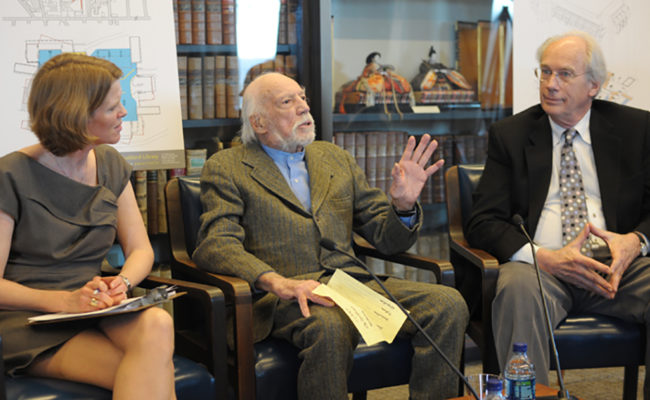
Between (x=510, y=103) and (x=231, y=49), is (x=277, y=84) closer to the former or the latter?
(x=231, y=49)

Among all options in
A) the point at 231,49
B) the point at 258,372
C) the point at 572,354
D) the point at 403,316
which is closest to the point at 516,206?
the point at 572,354

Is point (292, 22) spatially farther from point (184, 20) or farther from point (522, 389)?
point (522, 389)

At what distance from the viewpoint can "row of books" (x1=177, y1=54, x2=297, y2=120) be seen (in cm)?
321

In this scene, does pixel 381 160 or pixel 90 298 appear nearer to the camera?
pixel 90 298

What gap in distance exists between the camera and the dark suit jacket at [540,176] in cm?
262

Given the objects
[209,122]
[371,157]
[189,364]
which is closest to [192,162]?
[209,122]

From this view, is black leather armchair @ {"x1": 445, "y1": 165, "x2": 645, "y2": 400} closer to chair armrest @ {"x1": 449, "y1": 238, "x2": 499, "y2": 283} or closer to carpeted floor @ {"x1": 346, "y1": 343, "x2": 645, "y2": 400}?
chair armrest @ {"x1": 449, "y1": 238, "x2": 499, "y2": 283}

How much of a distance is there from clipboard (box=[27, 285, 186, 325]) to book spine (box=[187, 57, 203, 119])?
4.59 ft

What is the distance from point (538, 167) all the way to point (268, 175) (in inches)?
38.8

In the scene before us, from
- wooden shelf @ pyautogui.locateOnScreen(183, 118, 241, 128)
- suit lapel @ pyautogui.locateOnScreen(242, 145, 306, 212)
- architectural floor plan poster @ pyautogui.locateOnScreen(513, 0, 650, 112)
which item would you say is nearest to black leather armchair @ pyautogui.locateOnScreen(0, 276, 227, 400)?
suit lapel @ pyautogui.locateOnScreen(242, 145, 306, 212)

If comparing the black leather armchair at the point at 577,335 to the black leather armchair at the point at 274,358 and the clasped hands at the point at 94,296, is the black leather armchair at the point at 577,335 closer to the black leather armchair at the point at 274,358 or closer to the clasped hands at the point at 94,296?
the black leather armchair at the point at 274,358

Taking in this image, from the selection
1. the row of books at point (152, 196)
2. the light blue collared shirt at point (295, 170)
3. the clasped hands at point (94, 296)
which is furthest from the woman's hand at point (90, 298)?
the row of books at point (152, 196)

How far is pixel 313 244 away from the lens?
2.48m

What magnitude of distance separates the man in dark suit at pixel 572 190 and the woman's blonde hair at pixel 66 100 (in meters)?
1.39
